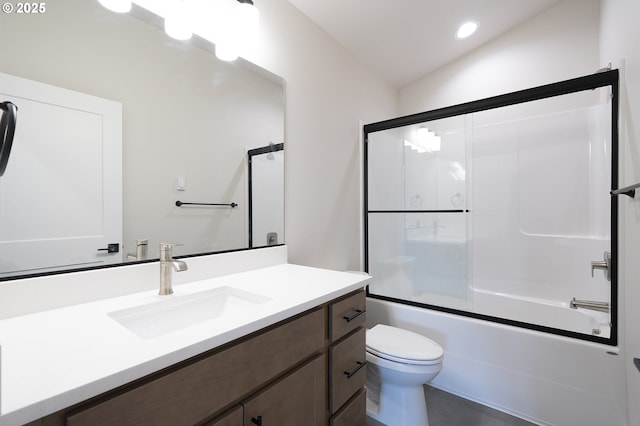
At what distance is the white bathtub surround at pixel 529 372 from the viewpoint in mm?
1454

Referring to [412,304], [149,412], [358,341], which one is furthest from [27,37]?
[412,304]

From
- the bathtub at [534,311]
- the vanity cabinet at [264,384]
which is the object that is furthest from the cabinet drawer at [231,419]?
the bathtub at [534,311]

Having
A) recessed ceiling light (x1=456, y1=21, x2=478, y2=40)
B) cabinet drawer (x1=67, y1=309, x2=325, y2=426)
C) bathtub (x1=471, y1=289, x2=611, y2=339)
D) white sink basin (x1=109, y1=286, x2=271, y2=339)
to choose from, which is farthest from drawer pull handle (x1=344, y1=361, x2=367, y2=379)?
recessed ceiling light (x1=456, y1=21, x2=478, y2=40)

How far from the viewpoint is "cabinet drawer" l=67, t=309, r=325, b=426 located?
0.53 metres

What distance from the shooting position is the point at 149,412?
0.57 meters

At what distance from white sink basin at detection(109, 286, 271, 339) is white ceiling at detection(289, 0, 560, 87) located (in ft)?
5.73

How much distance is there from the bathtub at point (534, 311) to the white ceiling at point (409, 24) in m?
2.05

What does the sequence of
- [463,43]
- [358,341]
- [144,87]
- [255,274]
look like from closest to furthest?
1. [144,87]
2. [358,341]
3. [255,274]
4. [463,43]

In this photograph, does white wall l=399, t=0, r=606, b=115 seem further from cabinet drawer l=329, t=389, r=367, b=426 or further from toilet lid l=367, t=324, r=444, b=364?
cabinet drawer l=329, t=389, r=367, b=426

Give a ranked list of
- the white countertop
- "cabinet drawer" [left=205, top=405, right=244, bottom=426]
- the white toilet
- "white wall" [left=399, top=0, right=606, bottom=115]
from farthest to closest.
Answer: "white wall" [left=399, top=0, right=606, bottom=115], the white toilet, "cabinet drawer" [left=205, top=405, right=244, bottom=426], the white countertop

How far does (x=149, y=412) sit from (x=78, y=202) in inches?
28.6

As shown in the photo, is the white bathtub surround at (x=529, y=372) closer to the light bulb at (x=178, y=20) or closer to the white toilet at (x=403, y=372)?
the white toilet at (x=403, y=372)

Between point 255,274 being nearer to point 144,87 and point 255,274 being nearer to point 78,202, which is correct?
point 78,202

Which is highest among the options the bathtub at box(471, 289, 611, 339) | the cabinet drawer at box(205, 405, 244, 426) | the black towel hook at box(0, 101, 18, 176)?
the black towel hook at box(0, 101, 18, 176)
